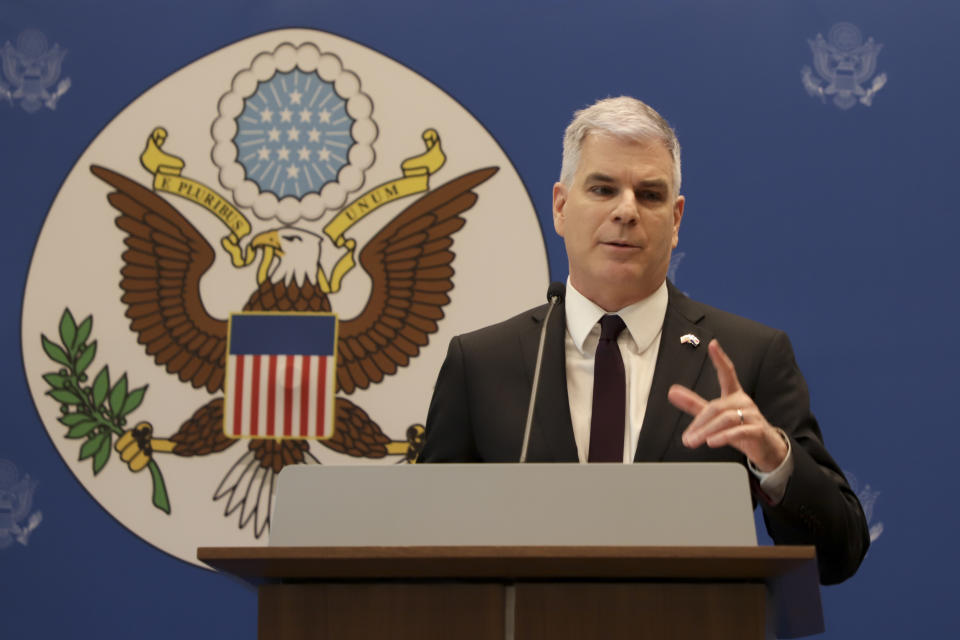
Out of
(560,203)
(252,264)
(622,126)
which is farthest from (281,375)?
(622,126)

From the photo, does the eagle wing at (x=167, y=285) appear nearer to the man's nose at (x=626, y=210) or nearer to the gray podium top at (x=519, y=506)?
the man's nose at (x=626, y=210)

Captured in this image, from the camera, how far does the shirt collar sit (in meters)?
2.05

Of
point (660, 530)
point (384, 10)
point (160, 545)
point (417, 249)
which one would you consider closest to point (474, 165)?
point (417, 249)

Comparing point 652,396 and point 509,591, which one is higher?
point 652,396

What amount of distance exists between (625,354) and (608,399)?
0.13 metres

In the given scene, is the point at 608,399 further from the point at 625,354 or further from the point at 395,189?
the point at 395,189

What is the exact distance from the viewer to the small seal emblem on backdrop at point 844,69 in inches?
119

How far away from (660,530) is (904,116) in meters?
2.15

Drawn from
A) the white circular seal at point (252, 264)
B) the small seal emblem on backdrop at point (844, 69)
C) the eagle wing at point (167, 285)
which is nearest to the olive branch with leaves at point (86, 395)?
the white circular seal at point (252, 264)

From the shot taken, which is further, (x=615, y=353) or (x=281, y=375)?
(x=281, y=375)

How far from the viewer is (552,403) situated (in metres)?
1.95

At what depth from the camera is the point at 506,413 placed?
2020mm

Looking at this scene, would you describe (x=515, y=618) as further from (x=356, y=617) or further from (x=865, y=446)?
(x=865, y=446)

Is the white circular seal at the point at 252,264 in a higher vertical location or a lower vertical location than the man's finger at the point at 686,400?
higher
